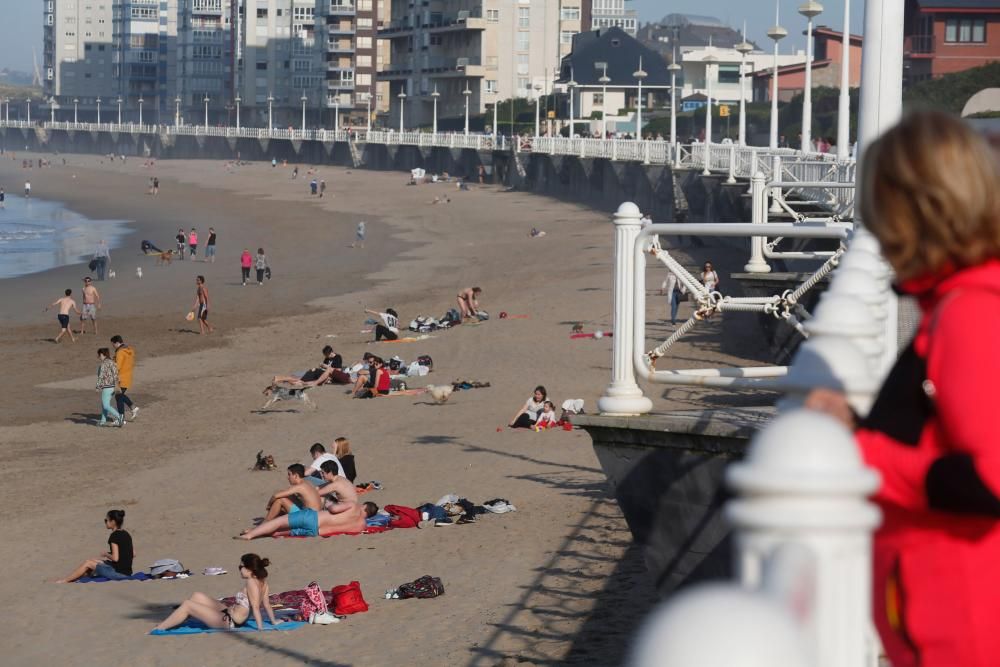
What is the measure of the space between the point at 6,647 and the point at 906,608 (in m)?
9.71

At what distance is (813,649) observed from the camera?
4.80 ft

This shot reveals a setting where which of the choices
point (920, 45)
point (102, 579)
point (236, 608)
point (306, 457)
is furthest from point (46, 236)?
point (236, 608)

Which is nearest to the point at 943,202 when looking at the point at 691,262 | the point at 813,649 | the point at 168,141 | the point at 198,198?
the point at 813,649

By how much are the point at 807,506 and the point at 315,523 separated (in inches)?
476

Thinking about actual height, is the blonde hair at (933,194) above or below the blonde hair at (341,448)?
above

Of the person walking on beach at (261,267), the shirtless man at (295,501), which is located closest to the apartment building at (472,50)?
the person walking on beach at (261,267)

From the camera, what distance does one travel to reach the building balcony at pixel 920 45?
60.4 m

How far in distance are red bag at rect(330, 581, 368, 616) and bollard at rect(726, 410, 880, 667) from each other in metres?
9.24

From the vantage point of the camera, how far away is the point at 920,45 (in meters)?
61.1

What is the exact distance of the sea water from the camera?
1747 inches

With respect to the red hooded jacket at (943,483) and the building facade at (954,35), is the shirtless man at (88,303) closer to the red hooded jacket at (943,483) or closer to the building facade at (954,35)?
the red hooded jacket at (943,483)

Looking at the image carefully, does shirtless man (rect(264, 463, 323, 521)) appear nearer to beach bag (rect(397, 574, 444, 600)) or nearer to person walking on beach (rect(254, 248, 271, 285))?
beach bag (rect(397, 574, 444, 600))

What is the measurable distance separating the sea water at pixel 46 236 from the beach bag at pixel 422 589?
32.0 meters

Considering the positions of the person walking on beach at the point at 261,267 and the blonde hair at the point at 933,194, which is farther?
the person walking on beach at the point at 261,267
